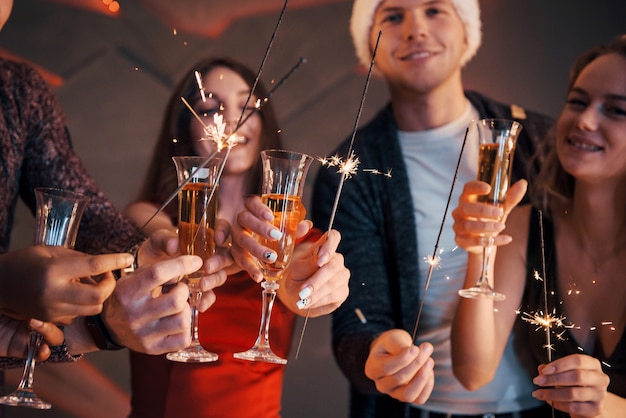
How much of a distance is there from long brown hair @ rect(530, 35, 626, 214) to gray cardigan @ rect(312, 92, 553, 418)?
9cm

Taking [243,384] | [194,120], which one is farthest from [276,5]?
[243,384]

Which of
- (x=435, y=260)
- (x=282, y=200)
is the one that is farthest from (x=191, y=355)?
(x=435, y=260)

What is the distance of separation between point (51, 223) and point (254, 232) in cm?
44

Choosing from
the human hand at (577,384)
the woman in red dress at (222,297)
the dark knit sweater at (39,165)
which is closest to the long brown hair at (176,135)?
the woman in red dress at (222,297)

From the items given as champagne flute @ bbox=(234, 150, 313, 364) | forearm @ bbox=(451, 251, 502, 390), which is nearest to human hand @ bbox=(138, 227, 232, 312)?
champagne flute @ bbox=(234, 150, 313, 364)

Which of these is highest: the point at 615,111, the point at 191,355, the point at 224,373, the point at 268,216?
the point at 615,111

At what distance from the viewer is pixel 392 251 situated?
2455 millimetres

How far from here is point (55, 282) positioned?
5.09 ft

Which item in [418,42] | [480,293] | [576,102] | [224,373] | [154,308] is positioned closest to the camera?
[154,308]

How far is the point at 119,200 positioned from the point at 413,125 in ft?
3.32

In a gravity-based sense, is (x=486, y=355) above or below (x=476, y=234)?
below

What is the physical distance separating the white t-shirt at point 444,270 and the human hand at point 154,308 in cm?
106

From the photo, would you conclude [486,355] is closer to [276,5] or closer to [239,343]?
[239,343]

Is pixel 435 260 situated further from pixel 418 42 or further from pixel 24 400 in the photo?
pixel 24 400
